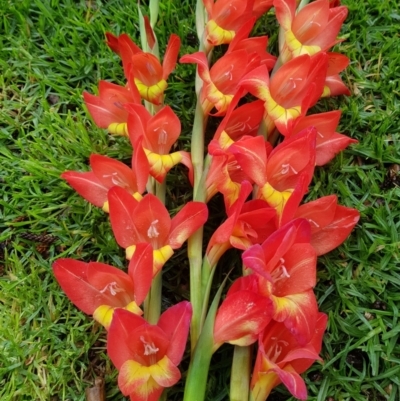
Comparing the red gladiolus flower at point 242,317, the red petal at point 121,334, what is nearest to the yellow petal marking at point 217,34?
the red gladiolus flower at point 242,317

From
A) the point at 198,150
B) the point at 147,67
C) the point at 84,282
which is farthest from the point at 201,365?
the point at 147,67

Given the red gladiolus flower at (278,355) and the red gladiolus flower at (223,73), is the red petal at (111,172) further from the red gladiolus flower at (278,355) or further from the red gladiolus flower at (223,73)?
the red gladiolus flower at (278,355)

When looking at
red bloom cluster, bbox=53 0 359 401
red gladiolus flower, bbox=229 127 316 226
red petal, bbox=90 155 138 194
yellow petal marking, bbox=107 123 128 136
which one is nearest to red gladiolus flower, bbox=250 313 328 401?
red bloom cluster, bbox=53 0 359 401

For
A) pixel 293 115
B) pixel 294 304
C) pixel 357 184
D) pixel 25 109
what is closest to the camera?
pixel 294 304

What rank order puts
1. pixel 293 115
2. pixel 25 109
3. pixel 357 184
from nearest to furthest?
pixel 293 115 < pixel 357 184 < pixel 25 109

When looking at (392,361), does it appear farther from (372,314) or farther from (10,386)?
(10,386)

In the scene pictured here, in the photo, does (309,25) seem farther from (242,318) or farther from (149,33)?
(242,318)

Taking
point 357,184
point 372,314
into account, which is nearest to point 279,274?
point 372,314
